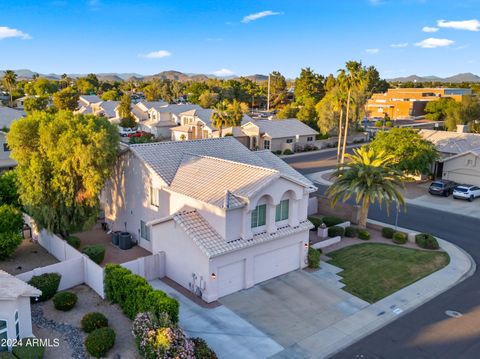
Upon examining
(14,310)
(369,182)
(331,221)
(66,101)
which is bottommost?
(331,221)

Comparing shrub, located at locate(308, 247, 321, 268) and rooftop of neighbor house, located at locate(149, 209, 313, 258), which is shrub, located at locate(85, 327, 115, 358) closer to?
rooftop of neighbor house, located at locate(149, 209, 313, 258)

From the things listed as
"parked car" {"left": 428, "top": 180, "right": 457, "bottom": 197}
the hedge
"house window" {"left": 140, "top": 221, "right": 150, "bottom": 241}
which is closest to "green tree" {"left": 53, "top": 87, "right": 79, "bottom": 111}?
"house window" {"left": 140, "top": 221, "right": 150, "bottom": 241}

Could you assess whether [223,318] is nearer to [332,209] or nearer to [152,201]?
[152,201]

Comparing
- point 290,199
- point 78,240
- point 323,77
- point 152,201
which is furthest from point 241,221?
point 323,77

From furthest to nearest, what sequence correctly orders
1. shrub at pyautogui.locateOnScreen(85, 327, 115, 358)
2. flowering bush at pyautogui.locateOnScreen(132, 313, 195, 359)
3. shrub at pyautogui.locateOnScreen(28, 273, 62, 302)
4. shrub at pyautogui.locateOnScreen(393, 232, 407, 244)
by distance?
shrub at pyautogui.locateOnScreen(393, 232, 407, 244)
shrub at pyautogui.locateOnScreen(28, 273, 62, 302)
shrub at pyautogui.locateOnScreen(85, 327, 115, 358)
flowering bush at pyautogui.locateOnScreen(132, 313, 195, 359)

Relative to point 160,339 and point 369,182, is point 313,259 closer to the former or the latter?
point 369,182

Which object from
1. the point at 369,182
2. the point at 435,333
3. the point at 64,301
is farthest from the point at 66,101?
the point at 435,333

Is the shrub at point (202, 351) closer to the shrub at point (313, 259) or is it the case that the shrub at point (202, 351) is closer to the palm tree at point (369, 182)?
the shrub at point (313, 259)
